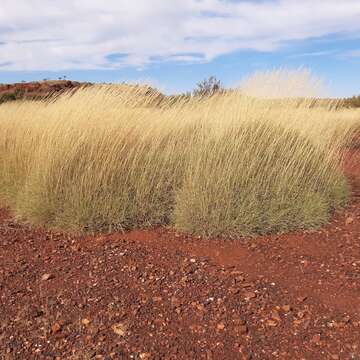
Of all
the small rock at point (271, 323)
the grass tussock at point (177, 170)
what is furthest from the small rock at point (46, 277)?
the small rock at point (271, 323)

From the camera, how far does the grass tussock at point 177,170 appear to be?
5.09 m

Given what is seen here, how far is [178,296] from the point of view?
12.4 ft

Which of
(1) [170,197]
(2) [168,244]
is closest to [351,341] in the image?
(2) [168,244]

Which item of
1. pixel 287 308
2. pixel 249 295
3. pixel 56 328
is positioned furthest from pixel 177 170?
pixel 56 328

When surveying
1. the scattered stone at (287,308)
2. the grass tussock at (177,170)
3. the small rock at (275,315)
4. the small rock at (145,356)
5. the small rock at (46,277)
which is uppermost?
the grass tussock at (177,170)

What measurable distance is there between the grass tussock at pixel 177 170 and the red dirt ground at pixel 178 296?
241 mm

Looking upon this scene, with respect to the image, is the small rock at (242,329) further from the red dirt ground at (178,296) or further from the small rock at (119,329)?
the small rock at (119,329)

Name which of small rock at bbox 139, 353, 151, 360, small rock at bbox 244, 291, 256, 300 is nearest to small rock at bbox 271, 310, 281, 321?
small rock at bbox 244, 291, 256, 300

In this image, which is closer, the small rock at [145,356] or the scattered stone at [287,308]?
the small rock at [145,356]

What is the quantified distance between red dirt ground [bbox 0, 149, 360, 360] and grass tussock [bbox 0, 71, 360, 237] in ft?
0.79

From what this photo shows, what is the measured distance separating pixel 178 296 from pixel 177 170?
6.67 feet

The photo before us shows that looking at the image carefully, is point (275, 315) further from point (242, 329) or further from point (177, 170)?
point (177, 170)

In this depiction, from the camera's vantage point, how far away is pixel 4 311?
3.58m

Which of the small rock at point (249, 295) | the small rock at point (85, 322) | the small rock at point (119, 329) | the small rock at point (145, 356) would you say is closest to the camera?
the small rock at point (145, 356)
